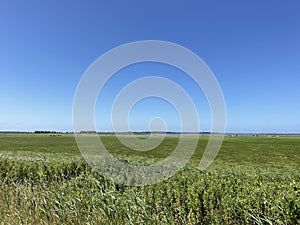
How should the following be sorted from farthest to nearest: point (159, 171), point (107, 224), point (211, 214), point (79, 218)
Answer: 1. point (159, 171)
2. point (211, 214)
3. point (79, 218)
4. point (107, 224)

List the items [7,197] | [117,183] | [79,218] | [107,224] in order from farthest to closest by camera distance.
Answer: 1. [117,183]
2. [7,197]
3. [79,218]
4. [107,224]

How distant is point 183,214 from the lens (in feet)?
16.1

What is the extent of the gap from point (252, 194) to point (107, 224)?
2521 millimetres

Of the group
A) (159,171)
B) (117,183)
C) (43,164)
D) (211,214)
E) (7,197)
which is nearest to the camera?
(211,214)

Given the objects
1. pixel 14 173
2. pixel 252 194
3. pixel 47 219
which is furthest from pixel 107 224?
pixel 14 173

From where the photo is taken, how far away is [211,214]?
4.70 m

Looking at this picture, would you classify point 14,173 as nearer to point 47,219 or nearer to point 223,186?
point 47,219

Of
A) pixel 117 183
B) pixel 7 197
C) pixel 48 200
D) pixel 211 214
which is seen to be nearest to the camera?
pixel 211 214

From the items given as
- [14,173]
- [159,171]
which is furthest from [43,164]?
[159,171]

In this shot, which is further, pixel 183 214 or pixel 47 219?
pixel 183 214

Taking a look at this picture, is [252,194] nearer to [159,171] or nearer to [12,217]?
[159,171]

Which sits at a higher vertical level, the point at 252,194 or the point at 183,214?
the point at 252,194

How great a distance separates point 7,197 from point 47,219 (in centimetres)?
141

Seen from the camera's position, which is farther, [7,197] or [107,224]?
[7,197]
